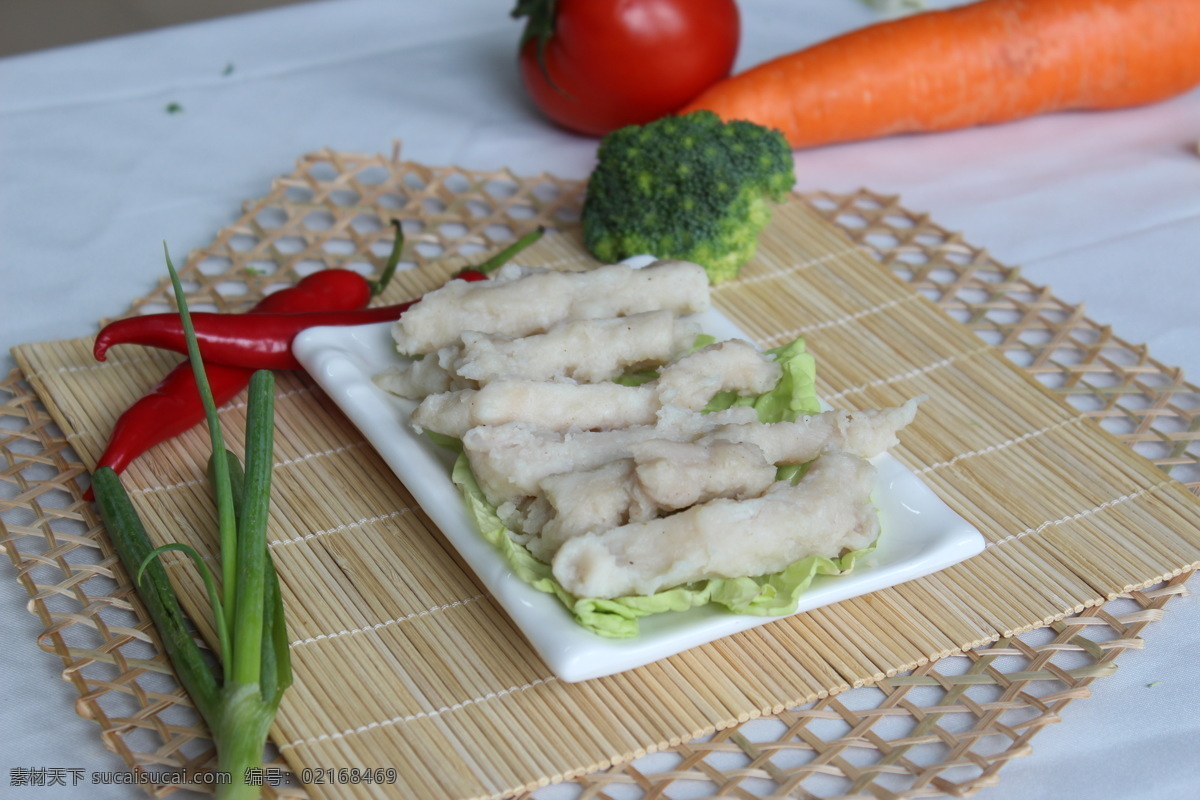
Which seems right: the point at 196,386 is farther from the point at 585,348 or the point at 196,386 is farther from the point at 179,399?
the point at 585,348

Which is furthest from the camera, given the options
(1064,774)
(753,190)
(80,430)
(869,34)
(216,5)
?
(216,5)

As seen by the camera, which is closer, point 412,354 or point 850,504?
point 850,504

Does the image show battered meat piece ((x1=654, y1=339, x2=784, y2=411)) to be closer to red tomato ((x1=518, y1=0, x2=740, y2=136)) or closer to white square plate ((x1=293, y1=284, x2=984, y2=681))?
white square plate ((x1=293, y1=284, x2=984, y2=681))

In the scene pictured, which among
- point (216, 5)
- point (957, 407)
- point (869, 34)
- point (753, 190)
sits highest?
point (869, 34)

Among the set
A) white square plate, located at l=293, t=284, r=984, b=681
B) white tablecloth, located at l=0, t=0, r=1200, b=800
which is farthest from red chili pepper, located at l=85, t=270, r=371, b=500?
white tablecloth, located at l=0, t=0, r=1200, b=800

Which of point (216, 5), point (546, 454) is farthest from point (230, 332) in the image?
point (216, 5)

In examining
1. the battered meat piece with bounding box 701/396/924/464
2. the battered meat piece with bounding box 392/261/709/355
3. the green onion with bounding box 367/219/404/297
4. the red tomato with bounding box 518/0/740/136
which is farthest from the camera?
the red tomato with bounding box 518/0/740/136

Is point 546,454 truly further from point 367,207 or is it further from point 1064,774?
point 367,207
